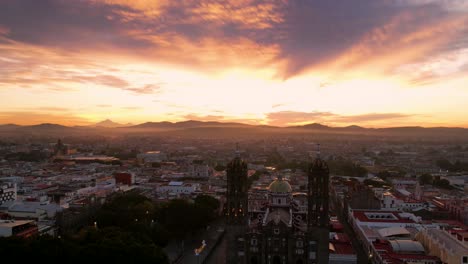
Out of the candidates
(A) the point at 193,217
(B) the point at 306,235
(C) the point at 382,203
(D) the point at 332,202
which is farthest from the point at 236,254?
(D) the point at 332,202

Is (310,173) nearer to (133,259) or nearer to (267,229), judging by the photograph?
(267,229)

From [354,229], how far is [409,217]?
257 inches

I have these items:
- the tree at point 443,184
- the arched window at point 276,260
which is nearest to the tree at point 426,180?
the tree at point 443,184

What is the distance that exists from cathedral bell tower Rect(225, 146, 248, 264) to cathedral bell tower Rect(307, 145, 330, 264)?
514cm

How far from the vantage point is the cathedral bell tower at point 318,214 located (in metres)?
33.0

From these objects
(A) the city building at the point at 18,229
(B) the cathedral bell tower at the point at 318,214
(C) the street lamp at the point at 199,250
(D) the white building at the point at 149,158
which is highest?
(B) the cathedral bell tower at the point at 318,214

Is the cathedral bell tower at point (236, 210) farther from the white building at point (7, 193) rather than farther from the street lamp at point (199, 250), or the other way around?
the white building at point (7, 193)

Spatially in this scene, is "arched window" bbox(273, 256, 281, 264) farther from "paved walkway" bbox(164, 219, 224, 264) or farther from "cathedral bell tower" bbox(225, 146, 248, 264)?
"paved walkway" bbox(164, 219, 224, 264)

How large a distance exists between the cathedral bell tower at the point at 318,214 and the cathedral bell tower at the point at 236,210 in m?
5.14

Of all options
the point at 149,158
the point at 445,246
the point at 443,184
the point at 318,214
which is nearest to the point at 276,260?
the point at 318,214

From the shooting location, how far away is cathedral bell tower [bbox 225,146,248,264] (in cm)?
3362

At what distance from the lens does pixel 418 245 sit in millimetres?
38000

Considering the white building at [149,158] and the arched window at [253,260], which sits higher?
the arched window at [253,260]

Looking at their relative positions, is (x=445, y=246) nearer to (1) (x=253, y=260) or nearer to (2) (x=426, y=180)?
(1) (x=253, y=260)
